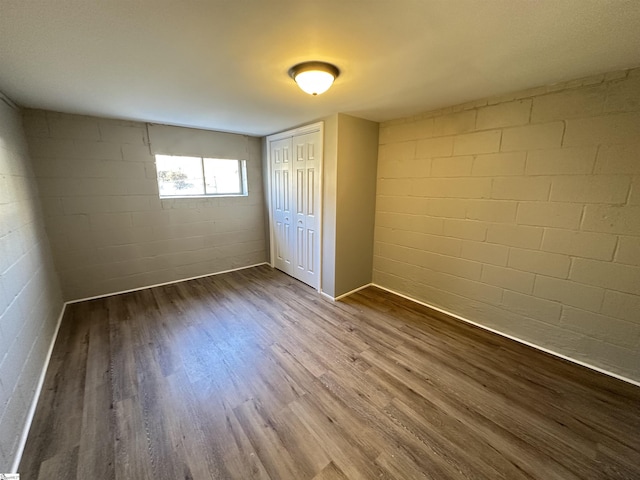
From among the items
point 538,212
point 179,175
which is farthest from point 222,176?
point 538,212

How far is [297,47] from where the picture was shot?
4.72ft

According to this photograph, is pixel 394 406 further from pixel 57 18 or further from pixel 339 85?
pixel 57 18

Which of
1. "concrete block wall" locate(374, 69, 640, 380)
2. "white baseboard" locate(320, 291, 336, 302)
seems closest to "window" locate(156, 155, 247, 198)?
"white baseboard" locate(320, 291, 336, 302)

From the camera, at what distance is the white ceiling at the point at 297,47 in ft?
3.68

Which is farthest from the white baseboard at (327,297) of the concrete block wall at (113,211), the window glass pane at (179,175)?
the window glass pane at (179,175)

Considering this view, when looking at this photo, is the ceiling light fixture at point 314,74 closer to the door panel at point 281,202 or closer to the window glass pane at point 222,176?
the door panel at point 281,202

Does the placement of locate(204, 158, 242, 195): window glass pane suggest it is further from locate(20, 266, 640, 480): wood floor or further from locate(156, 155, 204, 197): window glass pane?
locate(20, 266, 640, 480): wood floor

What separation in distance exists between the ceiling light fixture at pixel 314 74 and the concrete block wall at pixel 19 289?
7.27 ft

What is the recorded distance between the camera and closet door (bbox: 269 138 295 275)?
3768mm

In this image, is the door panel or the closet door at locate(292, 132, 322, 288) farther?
the door panel

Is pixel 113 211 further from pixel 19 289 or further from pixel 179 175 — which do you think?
pixel 19 289

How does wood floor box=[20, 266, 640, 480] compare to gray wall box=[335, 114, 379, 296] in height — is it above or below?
below

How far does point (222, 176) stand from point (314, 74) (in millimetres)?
2892

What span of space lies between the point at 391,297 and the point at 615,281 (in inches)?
77.5
